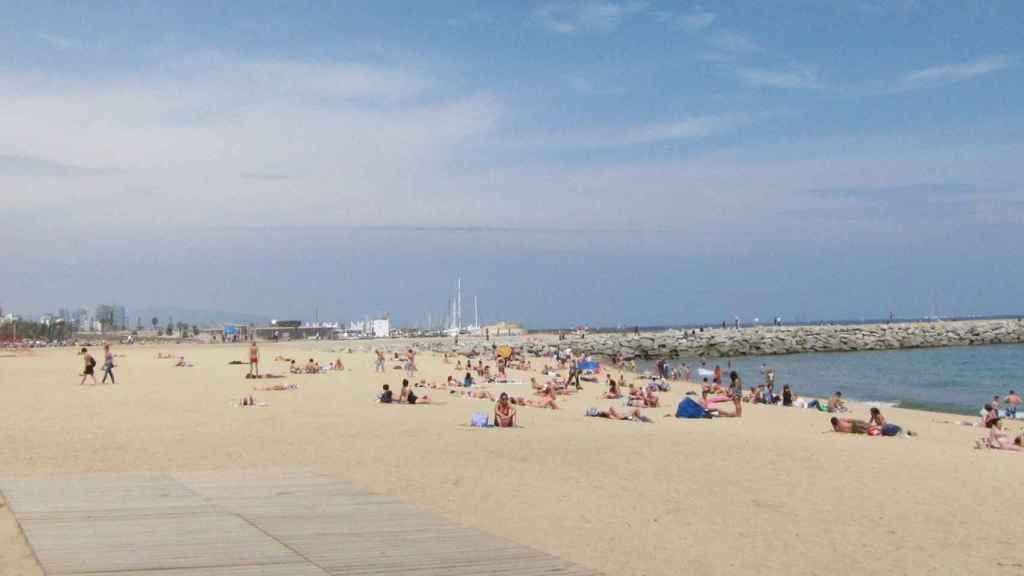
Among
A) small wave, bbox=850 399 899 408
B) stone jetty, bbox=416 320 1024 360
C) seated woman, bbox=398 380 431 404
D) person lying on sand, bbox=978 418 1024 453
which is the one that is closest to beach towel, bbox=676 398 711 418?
person lying on sand, bbox=978 418 1024 453

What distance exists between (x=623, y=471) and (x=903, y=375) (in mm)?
33696

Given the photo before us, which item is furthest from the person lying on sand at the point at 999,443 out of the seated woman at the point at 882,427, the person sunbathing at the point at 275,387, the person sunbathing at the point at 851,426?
the person sunbathing at the point at 275,387

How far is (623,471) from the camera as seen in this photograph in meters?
11.0

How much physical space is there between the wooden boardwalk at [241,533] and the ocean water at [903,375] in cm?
2228

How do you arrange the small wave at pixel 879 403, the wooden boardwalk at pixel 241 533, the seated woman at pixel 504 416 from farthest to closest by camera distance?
the small wave at pixel 879 403, the seated woman at pixel 504 416, the wooden boardwalk at pixel 241 533

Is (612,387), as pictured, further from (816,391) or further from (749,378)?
(749,378)

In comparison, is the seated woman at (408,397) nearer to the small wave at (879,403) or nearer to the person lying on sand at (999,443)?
the person lying on sand at (999,443)

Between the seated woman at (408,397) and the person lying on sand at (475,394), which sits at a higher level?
the seated woman at (408,397)

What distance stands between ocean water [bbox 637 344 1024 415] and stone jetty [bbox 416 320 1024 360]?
3628mm

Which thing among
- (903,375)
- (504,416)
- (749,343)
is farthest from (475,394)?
(749,343)

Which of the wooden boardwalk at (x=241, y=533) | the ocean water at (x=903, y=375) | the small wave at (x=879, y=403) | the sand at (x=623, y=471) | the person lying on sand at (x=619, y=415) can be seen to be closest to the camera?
the wooden boardwalk at (x=241, y=533)

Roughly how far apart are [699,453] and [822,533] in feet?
15.2

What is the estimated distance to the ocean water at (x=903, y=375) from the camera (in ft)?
98.6

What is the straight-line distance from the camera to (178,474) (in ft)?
31.4
